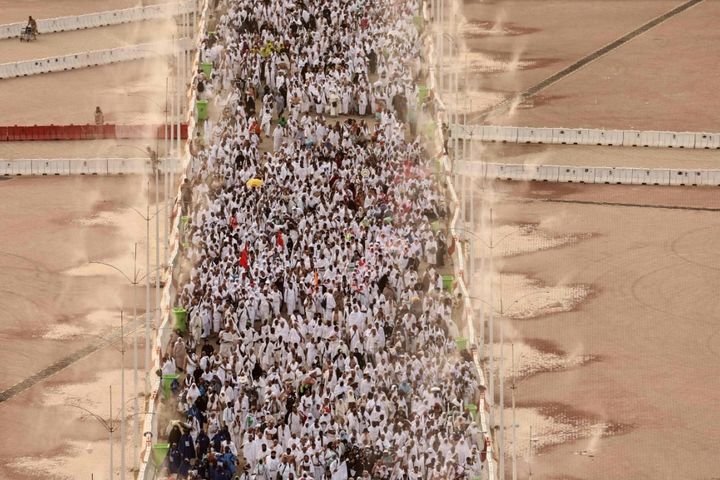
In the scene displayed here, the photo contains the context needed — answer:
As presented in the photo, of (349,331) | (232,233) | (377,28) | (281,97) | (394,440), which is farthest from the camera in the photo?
(377,28)

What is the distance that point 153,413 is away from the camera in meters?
60.4

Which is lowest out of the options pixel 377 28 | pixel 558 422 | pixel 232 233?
pixel 558 422

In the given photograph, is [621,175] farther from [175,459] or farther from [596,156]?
[175,459]

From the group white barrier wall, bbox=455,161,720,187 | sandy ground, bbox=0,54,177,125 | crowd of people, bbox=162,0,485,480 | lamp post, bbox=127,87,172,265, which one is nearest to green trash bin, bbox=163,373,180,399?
crowd of people, bbox=162,0,485,480

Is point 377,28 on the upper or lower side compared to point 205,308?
upper

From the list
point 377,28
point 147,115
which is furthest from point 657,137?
point 147,115

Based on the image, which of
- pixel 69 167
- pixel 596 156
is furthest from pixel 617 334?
pixel 69 167

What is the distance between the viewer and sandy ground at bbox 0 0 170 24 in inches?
4176

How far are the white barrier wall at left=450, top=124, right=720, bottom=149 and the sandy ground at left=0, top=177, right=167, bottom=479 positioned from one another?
46.4 ft

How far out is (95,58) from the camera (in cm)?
9819

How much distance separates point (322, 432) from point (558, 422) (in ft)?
26.6

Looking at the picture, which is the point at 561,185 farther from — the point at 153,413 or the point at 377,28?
the point at 153,413

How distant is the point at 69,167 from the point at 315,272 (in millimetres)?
19362

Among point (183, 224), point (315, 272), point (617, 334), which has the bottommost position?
point (617, 334)
